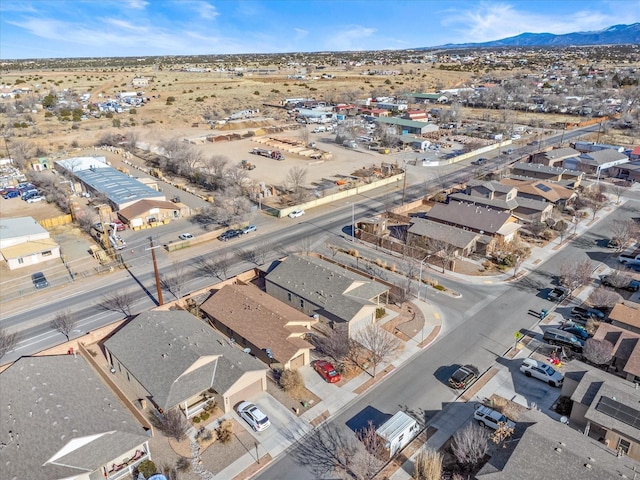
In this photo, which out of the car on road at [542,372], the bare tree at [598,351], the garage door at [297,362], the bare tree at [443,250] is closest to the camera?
the car on road at [542,372]

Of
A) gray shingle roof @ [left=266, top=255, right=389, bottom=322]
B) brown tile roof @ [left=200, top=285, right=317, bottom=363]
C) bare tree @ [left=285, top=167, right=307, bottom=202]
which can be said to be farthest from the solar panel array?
bare tree @ [left=285, top=167, right=307, bottom=202]

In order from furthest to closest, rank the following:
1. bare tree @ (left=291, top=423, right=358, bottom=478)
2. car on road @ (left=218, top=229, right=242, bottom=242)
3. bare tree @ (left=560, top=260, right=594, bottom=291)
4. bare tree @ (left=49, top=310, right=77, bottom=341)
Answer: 1. car on road @ (left=218, top=229, right=242, bottom=242)
2. bare tree @ (left=560, top=260, right=594, bottom=291)
3. bare tree @ (left=49, top=310, right=77, bottom=341)
4. bare tree @ (left=291, top=423, right=358, bottom=478)

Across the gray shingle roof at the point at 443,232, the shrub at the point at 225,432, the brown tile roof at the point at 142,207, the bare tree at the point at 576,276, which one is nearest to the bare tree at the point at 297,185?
the brown tile roof at the point at 142,207

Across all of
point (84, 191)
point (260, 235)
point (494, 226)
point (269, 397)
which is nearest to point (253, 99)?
point (84, 191)

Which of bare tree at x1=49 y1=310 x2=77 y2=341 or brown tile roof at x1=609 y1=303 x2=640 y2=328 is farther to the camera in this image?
bare tree at x1=49 y1=310 x2=77 y2=341

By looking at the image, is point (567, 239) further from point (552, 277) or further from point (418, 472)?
point (418, 472)

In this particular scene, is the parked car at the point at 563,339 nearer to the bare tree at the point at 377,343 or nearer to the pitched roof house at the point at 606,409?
the pitched roof house at the point at 606,409

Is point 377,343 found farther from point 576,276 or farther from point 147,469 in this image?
point 576,276

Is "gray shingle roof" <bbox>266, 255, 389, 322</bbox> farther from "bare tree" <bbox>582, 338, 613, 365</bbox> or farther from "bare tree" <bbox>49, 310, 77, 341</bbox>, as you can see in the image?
"bare tree" <bbox>49, 310, 77, 341</bbox>
